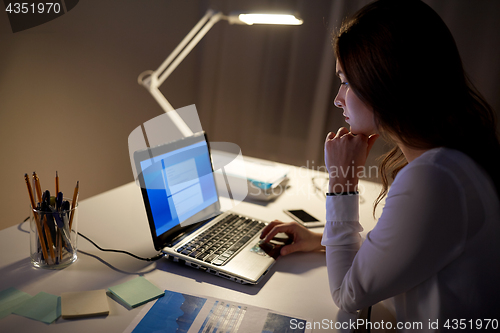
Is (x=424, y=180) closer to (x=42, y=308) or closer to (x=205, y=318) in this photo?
(x=205, y=318)

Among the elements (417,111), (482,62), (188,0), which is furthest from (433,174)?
(188,0)

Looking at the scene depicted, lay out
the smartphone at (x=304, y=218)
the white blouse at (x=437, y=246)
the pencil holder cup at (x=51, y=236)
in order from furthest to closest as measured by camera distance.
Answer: the smartphone at (x=304, y=218) < the pencil holder cup at (x=51, y=236) < the white blouse at (x=437, y=246)

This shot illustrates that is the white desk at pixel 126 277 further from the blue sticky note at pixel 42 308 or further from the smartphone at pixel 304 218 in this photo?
the smartphone at pixel 304 218

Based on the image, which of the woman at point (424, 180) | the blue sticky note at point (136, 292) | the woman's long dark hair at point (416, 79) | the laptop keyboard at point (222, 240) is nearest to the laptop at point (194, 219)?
the laptop keyboard at point (222, 240)

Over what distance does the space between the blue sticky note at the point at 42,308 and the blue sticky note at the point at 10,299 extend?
1 cm

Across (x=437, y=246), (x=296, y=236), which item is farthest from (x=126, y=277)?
(x=437, y=246)

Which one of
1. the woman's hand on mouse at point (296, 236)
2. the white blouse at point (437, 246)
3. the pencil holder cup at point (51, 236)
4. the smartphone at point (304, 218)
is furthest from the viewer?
the smartphone at point (304, 218)

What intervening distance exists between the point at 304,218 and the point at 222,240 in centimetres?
37

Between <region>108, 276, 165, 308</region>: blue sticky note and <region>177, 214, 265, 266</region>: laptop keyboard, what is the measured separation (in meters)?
0.11

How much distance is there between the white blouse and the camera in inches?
23.0

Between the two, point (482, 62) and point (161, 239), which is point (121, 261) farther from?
point (482, 62)

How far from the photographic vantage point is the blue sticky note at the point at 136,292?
661mm

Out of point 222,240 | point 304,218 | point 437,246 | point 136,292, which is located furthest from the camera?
point 304,218

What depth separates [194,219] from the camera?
3.15 ft
